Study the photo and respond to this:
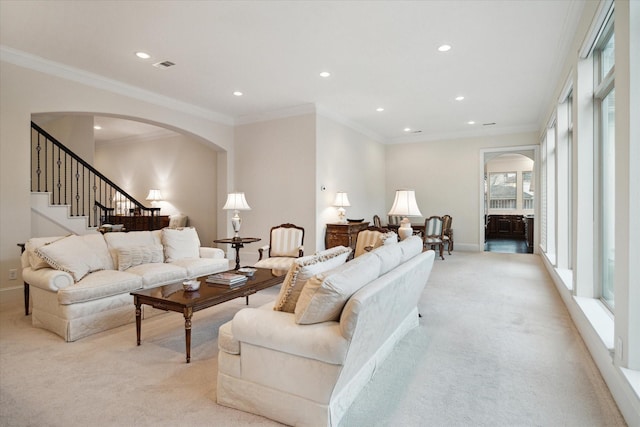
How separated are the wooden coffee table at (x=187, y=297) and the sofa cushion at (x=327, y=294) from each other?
120cm

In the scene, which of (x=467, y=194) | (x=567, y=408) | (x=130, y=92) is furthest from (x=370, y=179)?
(x=567, y=408)

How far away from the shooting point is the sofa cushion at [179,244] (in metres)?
4.54

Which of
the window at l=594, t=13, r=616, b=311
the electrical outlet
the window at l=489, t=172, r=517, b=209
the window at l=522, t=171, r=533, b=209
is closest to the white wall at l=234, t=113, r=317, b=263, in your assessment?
the window at l=594, t=13, r=616, b=311

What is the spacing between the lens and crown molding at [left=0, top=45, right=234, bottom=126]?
4.28 metres

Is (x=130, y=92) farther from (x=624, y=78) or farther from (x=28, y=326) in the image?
(x=624, y=78)

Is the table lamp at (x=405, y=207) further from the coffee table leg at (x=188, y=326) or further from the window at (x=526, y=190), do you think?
the window at (x=526, y=190)

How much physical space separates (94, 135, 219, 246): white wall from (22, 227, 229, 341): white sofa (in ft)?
11.7

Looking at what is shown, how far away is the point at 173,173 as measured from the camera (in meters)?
8.89

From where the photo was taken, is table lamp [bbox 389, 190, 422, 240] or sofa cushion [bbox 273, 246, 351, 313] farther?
table lamp [bbox 389, 190, 422, 240]

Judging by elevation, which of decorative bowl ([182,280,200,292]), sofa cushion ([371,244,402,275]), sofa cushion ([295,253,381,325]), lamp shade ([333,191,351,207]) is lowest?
decorative bowl ([182,280,200,292])

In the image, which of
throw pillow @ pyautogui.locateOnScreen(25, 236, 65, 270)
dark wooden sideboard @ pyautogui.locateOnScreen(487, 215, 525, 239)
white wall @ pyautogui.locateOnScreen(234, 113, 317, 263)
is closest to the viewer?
throw pillow @ pyautogui.locateOnScreen(25, 236, 65, 270)

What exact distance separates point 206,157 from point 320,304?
7224mm

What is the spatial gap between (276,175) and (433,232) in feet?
12.1

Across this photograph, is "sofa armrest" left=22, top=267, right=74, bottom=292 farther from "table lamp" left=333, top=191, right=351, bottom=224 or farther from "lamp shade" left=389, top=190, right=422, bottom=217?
"table lamp" left=333, top=191, right=351, bottom=224
